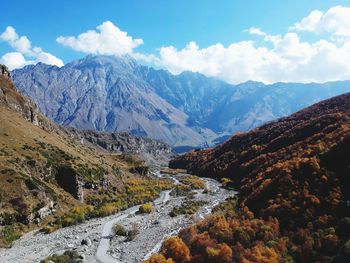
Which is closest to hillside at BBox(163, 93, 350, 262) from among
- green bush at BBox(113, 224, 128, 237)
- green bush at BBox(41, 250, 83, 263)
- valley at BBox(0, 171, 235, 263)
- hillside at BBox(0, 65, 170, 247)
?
valley at BBox(0, 171, 235, 263)

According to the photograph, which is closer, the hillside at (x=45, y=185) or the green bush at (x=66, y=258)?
the green bush at (x=66, y=258)

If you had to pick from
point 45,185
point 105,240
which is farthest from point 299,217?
point 45,185

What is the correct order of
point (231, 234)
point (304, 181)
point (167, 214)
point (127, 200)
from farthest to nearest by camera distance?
1. point (127, 200)
2. point (167, 214)
3. point (304, 181)
4. point (231, 234)

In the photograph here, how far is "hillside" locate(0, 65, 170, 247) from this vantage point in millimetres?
82375

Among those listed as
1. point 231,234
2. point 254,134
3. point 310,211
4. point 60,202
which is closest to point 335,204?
point 310,211

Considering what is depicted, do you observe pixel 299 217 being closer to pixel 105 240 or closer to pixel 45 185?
pixel 105 240

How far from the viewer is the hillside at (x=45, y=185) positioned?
82.4 metres

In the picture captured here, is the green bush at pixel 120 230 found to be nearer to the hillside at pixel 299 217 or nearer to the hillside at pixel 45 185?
the hillside at pixel 45 185

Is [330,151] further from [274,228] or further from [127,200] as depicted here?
[127,200]

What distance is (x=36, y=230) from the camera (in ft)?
264

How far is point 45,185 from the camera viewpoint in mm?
A: 95688

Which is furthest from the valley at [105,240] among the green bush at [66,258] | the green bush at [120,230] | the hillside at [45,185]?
the hillside at [45,185]

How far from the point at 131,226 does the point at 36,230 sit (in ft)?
56.0

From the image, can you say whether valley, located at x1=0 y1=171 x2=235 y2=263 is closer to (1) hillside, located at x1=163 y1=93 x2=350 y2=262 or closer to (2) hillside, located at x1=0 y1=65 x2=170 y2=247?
(2) hillside, located at x1=0 y1=65 x2=170 y2=247
